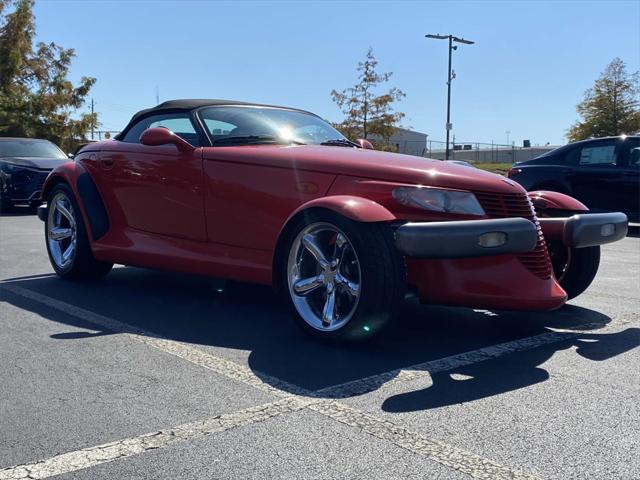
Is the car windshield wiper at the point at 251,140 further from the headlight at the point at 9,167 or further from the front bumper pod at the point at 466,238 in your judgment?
the headlight at the point at 9,167

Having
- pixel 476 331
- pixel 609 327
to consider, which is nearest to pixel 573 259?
pixel 609 327

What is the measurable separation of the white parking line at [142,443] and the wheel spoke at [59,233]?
3.68m

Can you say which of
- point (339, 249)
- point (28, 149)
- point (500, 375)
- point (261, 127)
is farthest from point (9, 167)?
point (500, 375)

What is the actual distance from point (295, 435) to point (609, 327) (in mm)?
2593

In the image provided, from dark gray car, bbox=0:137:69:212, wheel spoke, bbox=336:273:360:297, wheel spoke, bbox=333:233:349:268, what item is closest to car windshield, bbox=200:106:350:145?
wheel spoke, bbox=333:233:349:268

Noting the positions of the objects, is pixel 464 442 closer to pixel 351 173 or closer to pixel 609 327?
pixel 351 173

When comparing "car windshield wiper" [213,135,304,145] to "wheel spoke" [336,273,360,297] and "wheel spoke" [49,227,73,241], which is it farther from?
"wheel spoke" [49,227,73,241]

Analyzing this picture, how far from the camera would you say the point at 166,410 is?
2980 millimetres

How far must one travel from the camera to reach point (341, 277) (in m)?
3.97

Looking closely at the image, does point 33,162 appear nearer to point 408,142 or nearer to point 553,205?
point 553,205

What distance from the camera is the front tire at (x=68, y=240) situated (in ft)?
19.5

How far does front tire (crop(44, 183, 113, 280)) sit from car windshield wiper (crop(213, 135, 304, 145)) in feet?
5.13

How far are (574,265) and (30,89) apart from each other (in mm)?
31982

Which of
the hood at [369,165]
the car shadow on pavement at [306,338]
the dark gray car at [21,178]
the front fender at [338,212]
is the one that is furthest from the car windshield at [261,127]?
the dark gray car at [21,178]
